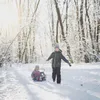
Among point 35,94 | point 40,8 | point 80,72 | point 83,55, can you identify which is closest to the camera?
point 35,94

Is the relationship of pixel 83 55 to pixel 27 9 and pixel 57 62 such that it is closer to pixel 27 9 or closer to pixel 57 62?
pixel 57 62

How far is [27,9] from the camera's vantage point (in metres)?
43.2

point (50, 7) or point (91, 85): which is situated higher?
point (50, 7)

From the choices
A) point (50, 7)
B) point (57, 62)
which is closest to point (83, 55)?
point (57, 62)

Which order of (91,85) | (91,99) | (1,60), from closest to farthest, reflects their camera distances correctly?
(91,99) → (91,85) → (1,60)

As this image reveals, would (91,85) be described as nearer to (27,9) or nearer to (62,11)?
(62,11)

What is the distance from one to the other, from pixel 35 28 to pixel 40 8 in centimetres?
360

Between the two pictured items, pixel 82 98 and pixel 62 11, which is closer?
pixel 82 98

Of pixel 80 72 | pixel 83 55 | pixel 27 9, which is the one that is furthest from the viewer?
pixel 27 9

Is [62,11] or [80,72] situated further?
[62,11]

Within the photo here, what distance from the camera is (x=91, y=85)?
12.0 metres

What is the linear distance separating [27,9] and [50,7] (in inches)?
165

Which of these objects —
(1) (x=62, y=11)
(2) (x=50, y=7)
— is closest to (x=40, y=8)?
(2) (x=50, y=7)

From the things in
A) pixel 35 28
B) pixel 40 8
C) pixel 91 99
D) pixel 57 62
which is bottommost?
pixel 91 99
